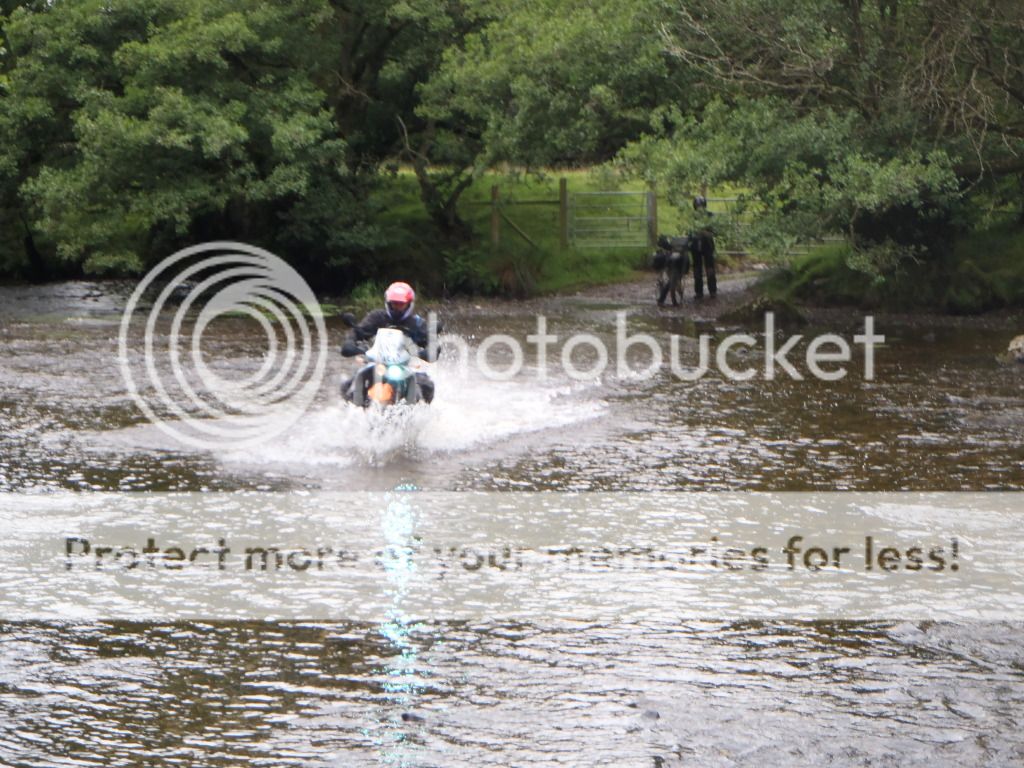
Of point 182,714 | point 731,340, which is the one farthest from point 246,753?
point 731,340

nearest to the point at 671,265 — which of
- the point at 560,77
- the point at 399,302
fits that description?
the point at 560,77

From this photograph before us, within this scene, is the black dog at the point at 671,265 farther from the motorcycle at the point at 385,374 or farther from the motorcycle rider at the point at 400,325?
the motorcycle at the point at 385,374

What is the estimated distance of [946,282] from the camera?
2658 centimetres

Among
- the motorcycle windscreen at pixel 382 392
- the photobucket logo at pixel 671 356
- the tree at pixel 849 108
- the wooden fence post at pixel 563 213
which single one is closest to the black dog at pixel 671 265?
the tree at pixel 849 108

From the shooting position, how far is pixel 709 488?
39.8 feet

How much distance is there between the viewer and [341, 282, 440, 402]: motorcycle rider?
1412cm

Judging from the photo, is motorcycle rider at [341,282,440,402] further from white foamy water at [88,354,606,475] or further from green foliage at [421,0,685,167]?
green foliage at [421,0,685,167]

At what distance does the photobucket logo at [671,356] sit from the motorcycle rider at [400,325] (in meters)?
4.18

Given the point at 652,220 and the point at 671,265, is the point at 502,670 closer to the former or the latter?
the point at 671,265

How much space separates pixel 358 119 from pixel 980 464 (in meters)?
20.6

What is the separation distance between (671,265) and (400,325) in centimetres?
1384

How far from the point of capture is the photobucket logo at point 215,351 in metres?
15.5

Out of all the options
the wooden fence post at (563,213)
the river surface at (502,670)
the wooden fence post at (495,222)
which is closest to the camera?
the river surface at (502,670)

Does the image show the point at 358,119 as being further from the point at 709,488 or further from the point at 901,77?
the point at 709,488
